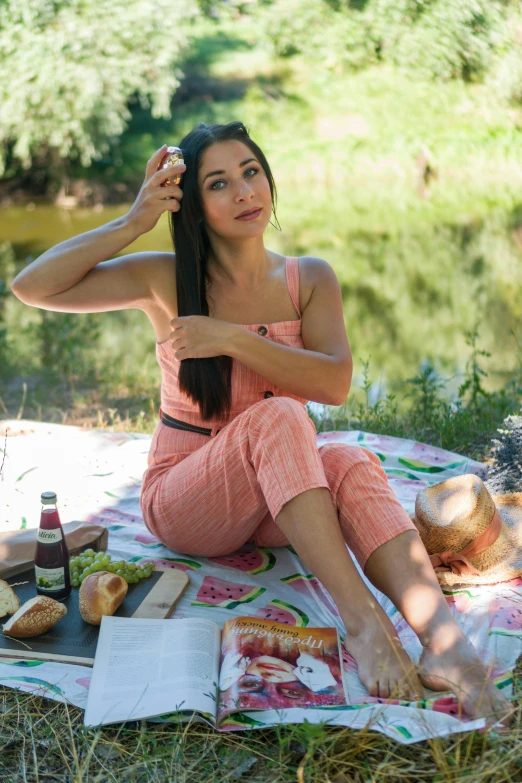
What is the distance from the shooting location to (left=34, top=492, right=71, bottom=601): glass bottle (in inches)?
88.7

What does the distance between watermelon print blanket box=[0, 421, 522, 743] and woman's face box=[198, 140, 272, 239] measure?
1.08 m

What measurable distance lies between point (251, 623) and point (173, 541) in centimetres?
56

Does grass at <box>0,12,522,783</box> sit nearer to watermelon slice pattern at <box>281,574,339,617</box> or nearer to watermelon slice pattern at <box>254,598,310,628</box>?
watermelon slice pattern at <box>254,598,310,628</box>

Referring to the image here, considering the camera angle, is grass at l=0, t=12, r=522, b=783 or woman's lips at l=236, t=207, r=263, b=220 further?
woman's lips at l=236, t=207, r=263, b=220

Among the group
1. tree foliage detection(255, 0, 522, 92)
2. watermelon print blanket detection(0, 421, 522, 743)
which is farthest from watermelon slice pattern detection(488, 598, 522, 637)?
tree foliage detection(255, 0, 522, 92)

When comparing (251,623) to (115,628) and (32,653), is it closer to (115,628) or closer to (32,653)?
(115,628)

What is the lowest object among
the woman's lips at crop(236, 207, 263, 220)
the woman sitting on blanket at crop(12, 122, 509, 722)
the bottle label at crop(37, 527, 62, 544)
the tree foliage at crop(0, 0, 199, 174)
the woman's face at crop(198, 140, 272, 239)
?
the tree foliage at crop(0, 0, 199, 174)

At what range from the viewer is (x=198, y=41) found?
1881 cm

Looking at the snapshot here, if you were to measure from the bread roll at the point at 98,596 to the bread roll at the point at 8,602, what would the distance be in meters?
0.20

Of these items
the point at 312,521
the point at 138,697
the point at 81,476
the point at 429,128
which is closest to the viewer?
the point at 138,697

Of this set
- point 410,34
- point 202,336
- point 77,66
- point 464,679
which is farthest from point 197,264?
point 410,34

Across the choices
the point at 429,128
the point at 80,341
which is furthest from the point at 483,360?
the point at 429,128

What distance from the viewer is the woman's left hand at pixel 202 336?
2.32m

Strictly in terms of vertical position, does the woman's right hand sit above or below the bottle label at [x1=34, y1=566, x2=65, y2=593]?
above
